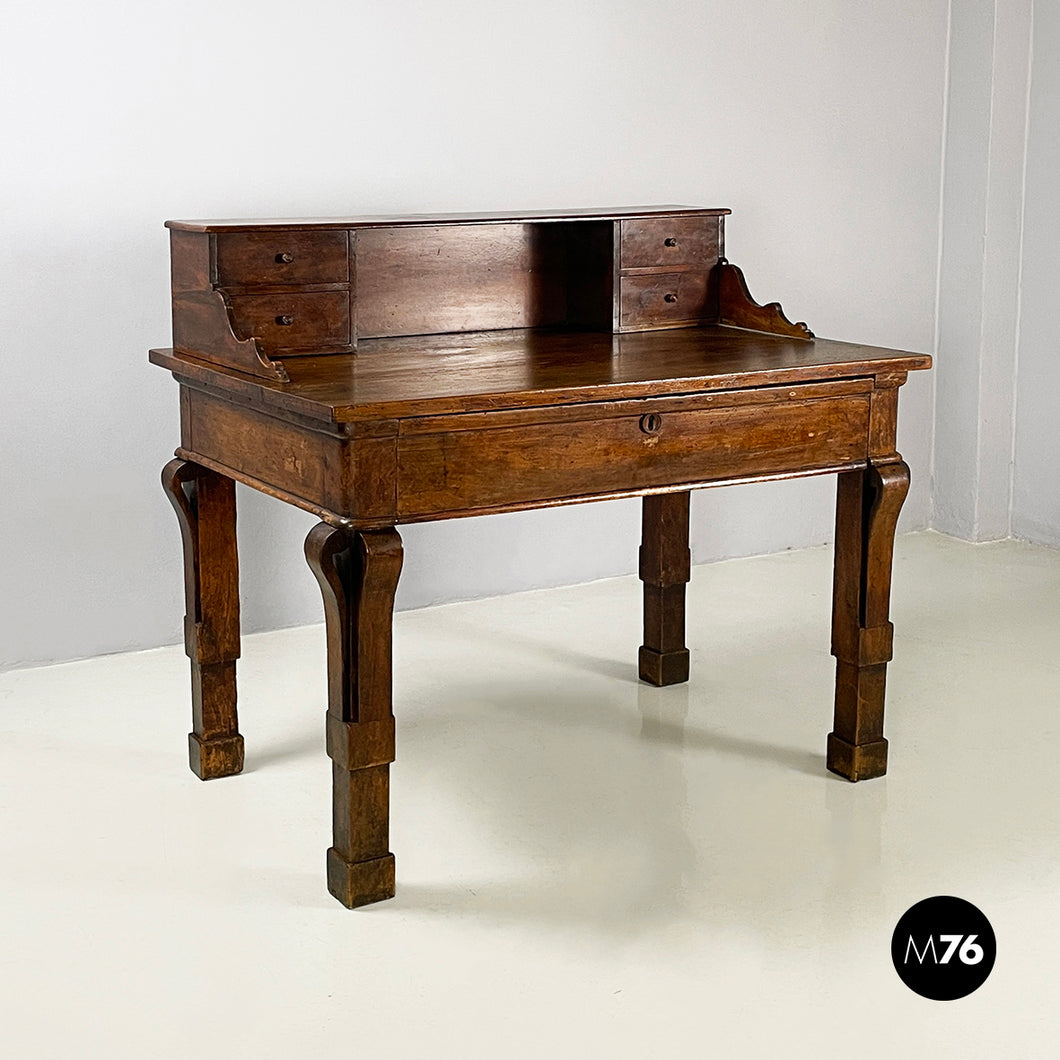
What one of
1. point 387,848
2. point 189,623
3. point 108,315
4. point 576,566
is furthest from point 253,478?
point 576,566

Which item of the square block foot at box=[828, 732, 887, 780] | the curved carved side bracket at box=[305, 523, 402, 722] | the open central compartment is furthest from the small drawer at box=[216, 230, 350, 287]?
the square block foot at box=[828, 732, 887, 780]

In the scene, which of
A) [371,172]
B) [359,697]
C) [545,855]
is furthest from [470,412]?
[371,172]

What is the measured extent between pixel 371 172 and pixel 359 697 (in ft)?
6.03

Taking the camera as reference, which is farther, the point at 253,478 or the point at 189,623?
the point at 189,623

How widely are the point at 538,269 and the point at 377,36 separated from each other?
3.01ft

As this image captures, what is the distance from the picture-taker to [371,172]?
3.85m

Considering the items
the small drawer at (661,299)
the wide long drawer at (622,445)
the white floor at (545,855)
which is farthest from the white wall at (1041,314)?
the wide long drawer at (622,445)

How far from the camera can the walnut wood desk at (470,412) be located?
2.42 meters

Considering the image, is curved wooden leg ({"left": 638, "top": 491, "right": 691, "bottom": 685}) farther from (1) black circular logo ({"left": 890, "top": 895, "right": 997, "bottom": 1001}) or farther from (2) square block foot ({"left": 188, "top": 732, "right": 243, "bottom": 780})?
(1) black circular logo ({"left": 890, "top": 895, "right": 997, "bottom": 1001})

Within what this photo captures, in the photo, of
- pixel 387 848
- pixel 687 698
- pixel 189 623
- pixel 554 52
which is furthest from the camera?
pixel 554 52

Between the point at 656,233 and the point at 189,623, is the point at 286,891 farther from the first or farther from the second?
the point at 656,233

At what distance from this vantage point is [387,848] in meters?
2.52

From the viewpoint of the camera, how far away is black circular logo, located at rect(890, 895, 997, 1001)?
2230 mm

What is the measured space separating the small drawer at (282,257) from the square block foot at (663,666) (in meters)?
1.18
